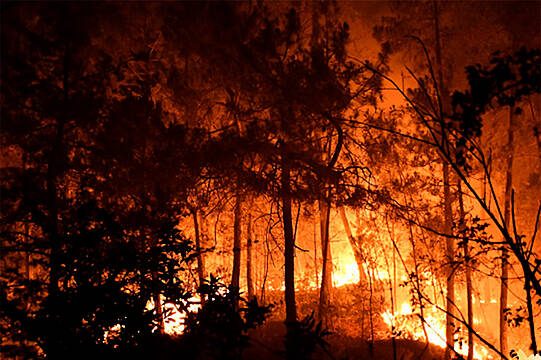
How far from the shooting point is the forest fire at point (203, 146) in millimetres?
3803

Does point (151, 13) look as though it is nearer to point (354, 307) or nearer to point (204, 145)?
point (204, 145)

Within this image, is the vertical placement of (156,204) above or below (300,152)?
below

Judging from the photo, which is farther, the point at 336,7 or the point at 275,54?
the point at 336,7

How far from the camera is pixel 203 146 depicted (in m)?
6.54

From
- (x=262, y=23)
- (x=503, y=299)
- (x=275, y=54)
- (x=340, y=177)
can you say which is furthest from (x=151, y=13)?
(x=503, y=299)

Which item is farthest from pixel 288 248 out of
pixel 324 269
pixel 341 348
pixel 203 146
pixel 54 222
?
pixel 54 222

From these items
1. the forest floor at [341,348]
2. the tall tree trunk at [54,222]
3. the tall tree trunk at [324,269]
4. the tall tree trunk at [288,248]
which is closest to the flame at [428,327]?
the tall tree trunk at [324,269]

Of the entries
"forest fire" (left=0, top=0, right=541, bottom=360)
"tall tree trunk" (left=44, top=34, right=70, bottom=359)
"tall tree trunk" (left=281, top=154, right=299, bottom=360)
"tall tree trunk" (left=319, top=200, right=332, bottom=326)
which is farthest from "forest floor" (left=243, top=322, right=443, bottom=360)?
"tall tree trunk" (left=44, top=34, right=70, bottom=359)

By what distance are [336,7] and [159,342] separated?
8.55 m

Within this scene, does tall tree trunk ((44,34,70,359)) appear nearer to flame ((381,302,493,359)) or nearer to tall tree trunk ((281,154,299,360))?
tall tree trunk ((281,154,299,360))

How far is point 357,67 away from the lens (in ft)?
22.3

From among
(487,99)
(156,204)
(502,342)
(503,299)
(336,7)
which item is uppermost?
(336,7)

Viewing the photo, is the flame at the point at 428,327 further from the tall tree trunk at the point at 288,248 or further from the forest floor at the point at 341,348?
the tall tree trunk at the point at 288,248

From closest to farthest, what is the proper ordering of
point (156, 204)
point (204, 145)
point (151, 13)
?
point (156, 204) → point (204, 145) → point (151, 13)
